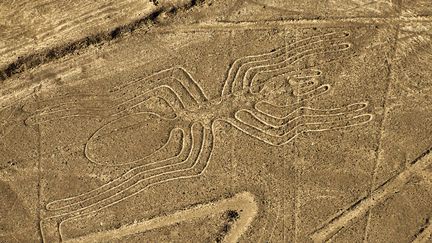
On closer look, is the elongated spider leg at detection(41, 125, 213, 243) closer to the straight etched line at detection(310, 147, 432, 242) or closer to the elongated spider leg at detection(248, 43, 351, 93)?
the elongated spider leg at detection(248, 43, 351, 93)

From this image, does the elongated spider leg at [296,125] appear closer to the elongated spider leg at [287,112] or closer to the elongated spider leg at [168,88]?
the elongated spider leg at [287,112]

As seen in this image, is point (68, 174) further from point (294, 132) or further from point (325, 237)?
point (325, 237)

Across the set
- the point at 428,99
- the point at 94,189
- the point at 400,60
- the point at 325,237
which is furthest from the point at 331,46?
the point at 94,189

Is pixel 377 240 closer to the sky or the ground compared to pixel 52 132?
closer to the ground

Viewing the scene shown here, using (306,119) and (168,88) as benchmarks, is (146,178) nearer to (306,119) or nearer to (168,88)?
(168,88)

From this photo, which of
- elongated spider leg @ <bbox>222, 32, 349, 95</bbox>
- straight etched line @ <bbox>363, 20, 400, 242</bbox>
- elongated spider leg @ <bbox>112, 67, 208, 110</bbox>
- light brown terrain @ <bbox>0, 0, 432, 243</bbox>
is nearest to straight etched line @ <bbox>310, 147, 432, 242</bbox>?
light brown terrain @ <bbox>0, 0, 432, 243</bbox>

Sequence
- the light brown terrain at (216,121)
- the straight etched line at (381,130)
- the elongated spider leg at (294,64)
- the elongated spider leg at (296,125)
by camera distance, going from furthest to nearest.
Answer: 1. the elongated spider leg at (294,64)
2. the elongated spider leg at (296,125)
3. the light brown terrain at (216,121)
4. the straight etched line at (381,130)

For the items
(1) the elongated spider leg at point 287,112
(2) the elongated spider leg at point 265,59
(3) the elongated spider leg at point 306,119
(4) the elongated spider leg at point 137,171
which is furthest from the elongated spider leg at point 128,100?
(3) the elongated spider leg at point 306,119
